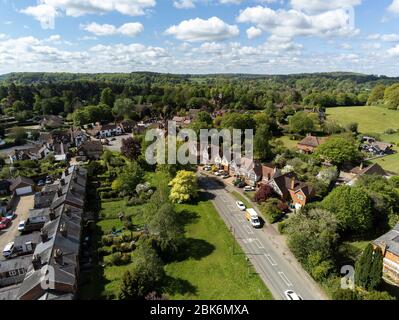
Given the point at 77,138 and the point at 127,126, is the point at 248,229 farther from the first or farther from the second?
the point at 127,126

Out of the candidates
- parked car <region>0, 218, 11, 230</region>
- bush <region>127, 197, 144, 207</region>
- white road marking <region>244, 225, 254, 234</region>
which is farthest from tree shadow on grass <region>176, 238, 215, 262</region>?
parked car <region>0, 218, 11, 230</region>

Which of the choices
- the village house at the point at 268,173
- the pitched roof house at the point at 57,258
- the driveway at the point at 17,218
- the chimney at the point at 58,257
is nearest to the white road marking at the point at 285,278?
the pitched roof house at the point at 57,258

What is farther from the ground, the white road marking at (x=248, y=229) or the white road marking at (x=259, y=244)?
the white road marking at (x=248, y=229)

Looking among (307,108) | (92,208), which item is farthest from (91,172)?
(307,108)

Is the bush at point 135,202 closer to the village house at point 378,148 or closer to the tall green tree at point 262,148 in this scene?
the tall green tree at point 262,148

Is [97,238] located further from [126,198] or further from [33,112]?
[33,112]

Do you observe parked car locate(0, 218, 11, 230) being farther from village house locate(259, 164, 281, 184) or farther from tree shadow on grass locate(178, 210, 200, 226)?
village house locate(259, 164, 281, 184)

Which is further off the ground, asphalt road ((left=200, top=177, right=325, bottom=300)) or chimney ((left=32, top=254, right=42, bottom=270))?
chimney ((left=32, top=254, right=42, bottom=270))
